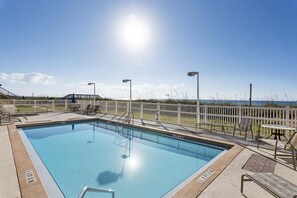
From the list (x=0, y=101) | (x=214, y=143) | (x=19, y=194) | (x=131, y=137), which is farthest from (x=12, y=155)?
(x=0, y=101)

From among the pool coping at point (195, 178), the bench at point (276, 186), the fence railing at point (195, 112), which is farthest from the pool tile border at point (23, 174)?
the fence railing at point (195, 112)

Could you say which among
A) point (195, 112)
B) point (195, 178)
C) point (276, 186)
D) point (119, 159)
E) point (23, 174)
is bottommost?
point (119, 159)

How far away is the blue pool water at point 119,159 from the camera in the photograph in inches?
131

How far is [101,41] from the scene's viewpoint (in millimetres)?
9836

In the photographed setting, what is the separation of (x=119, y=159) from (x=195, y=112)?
4.55 meters

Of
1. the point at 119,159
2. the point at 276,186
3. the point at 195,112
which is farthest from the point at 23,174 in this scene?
the point at 195,112

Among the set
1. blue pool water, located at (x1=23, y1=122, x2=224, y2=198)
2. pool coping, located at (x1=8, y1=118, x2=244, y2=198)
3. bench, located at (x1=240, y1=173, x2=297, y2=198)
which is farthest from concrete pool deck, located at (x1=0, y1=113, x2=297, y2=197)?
blue pool water, located at (x1=23, y1=122, x2=224, y2=198)

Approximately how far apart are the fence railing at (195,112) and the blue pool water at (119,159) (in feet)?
6.47

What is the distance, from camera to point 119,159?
4.67 meters

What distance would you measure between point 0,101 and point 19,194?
44.4 feet

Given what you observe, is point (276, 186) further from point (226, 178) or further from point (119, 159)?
point (119, 159)

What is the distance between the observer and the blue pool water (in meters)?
3.32

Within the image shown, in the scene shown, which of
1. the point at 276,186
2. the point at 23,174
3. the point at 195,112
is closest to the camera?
the point at 276,186

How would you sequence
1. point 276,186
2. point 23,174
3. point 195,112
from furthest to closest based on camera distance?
point 195,112
point 23,174
point 276,186
